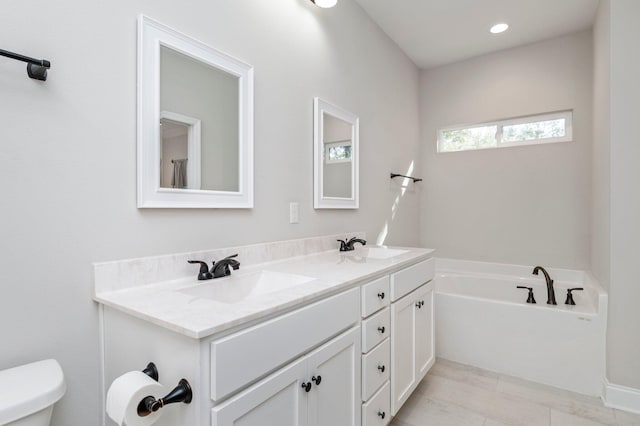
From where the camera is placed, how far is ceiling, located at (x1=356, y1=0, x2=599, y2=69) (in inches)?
102

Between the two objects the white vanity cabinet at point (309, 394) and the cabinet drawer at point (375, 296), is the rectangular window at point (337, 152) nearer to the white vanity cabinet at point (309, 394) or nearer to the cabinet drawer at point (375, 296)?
the cabinet drawer at point (375, 296)

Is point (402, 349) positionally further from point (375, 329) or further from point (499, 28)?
point (499, 28)

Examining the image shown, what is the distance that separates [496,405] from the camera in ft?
6.82

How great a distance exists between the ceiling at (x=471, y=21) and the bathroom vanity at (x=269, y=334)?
2089 millimetres

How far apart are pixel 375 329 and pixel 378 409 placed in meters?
0.40

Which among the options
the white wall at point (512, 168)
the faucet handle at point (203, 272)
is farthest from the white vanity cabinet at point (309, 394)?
the white wall at point (512, 168)

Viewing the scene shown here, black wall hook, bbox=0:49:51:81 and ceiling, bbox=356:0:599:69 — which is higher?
ceiling, bbox=356:0:599:69

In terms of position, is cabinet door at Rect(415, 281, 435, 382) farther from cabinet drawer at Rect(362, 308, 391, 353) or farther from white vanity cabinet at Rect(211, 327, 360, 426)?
white vanity cabinet at Rect(211, 327, 360, 426)

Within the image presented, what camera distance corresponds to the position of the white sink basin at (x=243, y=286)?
1.23m

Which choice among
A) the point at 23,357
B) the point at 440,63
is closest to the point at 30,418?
the point at 23,357

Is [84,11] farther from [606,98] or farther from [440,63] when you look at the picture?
[440,63]

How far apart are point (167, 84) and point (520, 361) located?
9.53 feet

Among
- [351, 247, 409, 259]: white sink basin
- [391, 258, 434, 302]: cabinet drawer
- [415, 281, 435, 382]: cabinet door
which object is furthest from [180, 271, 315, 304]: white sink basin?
[415, 281, 435, 382]: cabinet door

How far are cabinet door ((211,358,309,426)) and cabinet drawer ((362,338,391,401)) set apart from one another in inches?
17.2
